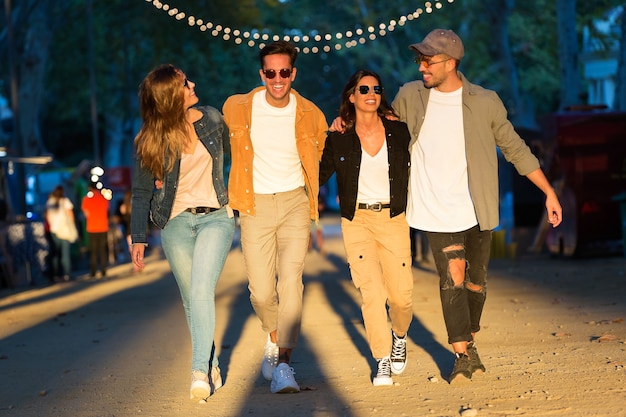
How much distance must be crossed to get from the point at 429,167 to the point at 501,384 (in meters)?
1.35

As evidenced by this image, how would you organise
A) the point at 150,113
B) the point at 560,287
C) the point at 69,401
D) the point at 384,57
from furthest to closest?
the point at 384,57 < the point at 560,287 < the point at 69,401 < the point at 150,113

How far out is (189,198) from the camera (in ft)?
25.6

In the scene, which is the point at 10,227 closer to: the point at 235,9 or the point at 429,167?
the point at 235,9

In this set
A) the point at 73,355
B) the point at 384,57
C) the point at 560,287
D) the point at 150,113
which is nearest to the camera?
the point at 150,113

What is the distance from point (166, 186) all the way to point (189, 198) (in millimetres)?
151

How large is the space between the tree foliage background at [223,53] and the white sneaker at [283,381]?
21.7 metres

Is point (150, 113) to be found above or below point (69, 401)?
above

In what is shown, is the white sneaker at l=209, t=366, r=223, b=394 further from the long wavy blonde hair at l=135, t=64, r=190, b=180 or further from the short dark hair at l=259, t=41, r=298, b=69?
the short dark hair at l=259, t=41, r=298, b=69

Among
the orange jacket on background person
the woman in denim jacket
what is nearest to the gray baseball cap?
the woman in denim jacket

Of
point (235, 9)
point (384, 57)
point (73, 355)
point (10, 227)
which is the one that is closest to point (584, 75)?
point (384, 57)

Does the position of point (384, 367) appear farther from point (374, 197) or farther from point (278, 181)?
point (278, 181)

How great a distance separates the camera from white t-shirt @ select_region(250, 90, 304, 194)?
7.98 meters

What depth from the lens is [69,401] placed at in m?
8.40

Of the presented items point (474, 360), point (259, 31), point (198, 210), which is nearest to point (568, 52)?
point (259, 31)
